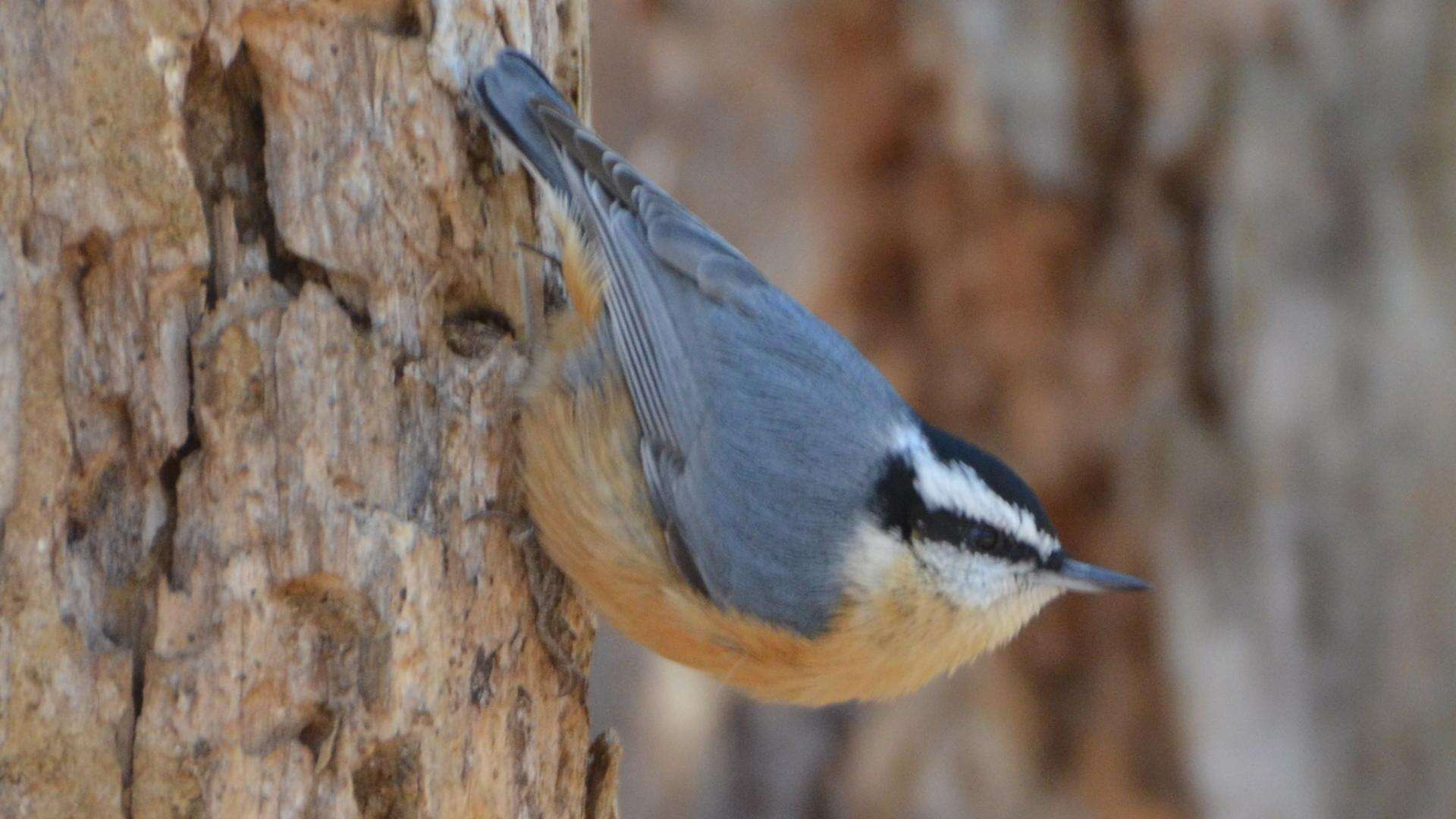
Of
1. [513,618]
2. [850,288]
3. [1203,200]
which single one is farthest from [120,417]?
[1203,200]

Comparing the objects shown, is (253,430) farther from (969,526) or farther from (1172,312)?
(1172,312)

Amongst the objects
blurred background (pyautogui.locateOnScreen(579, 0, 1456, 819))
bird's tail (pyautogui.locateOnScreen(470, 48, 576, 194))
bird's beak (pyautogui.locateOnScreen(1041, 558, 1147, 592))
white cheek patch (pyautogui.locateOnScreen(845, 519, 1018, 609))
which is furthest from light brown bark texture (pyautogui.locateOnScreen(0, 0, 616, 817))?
blurred background (pyautogui.locateOnScreen(579, 0, 1456, 819))

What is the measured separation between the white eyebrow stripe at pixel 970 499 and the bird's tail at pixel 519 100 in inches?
35.9

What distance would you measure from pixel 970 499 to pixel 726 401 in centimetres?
49

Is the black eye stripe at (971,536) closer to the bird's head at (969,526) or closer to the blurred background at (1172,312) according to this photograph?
the bird's head at (969,526)

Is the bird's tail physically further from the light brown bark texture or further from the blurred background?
the blurred background

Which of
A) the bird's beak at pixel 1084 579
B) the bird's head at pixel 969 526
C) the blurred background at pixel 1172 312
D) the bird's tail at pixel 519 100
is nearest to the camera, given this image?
the bird's tail at pixel 519 100

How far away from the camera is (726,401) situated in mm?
2768

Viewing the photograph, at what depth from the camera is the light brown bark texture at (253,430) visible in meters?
2.08

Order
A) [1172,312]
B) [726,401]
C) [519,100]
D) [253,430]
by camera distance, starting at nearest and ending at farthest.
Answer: [253,430], [519,100], [726,401], [1172,312]

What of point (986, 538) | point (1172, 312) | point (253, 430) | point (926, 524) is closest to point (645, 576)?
point (926, 524)

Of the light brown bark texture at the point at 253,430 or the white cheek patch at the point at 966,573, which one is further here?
the white cheek patch at the point at 966,573

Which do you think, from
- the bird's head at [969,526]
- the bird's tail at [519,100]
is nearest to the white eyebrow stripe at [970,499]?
the bird's head at [969,526]

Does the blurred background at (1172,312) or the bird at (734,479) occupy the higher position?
the blurred background at (1172,312)
